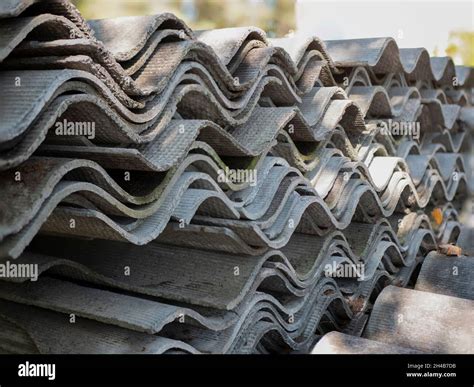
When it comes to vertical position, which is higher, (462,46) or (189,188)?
(462,46)

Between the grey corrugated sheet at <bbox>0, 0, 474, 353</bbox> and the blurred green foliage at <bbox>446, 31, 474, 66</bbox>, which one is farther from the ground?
the blurred green foliage at <bbox>446, 31, 474, 66</bbox>

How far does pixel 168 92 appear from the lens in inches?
87.1

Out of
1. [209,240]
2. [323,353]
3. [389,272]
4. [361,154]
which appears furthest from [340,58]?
[323,353]

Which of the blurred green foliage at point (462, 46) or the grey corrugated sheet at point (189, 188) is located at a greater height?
the blurred green foliage at point (462, 46)

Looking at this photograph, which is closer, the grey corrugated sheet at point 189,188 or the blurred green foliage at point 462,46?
the grey corrugated sheet at point 189,188

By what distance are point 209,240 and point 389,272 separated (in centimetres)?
179

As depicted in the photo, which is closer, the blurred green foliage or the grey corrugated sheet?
the grey corrugated sheet

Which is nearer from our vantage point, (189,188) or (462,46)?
(189,188)

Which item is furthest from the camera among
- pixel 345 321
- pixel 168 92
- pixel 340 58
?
pixel 340 58

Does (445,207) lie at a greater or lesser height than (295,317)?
greater

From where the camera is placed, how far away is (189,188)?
237cm

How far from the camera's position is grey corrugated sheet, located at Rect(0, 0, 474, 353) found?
6.10ft

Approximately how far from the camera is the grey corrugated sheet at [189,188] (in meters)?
1.86
